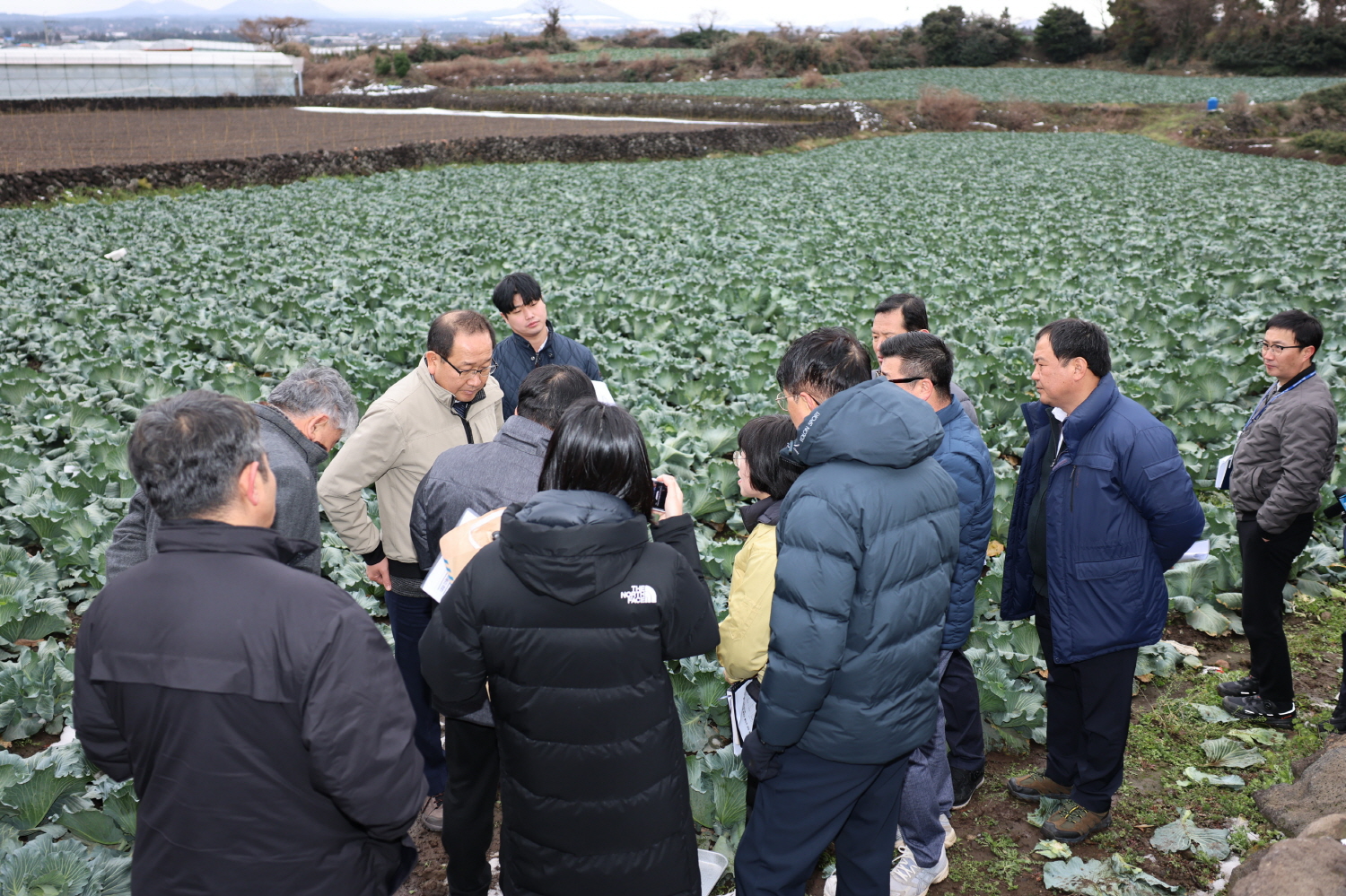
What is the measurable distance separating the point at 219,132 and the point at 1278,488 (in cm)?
3336

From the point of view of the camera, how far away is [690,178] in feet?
76.9

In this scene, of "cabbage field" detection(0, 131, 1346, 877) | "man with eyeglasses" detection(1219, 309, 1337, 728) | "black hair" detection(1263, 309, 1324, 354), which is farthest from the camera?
"cabbage field" detection(0, 131, 1346, 877)

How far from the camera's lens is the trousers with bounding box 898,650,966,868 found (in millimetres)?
3014

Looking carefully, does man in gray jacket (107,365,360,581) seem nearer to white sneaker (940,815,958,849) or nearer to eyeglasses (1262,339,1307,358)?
white sneaker (940,815,958,849)

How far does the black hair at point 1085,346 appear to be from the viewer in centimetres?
322

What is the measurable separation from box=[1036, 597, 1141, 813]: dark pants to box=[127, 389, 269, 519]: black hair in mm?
2983

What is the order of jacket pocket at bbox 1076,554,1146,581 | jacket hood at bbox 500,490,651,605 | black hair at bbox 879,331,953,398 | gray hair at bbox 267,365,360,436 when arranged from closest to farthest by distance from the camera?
jacket hood at bbox 500,490,651,605, gray hair at bbox 267,365,360,436, jacket pocket at bbox 1076,554,1146,581, black hair at bbox 879,331,953,398

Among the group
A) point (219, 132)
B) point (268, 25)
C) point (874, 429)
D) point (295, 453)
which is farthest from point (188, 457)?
point (268, 25)

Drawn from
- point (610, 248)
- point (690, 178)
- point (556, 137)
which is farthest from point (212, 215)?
point (556, 137)

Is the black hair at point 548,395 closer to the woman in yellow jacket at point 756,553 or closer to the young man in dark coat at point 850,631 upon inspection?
the woman in yellow jacket at point 756,553

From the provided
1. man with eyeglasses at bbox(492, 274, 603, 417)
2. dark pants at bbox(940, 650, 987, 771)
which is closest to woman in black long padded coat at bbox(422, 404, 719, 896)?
dark pants at bbox(940, 650, 987, 771)

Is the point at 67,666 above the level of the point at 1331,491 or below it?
below

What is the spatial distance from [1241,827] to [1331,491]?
374cm

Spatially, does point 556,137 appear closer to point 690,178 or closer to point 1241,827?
point 690,178
